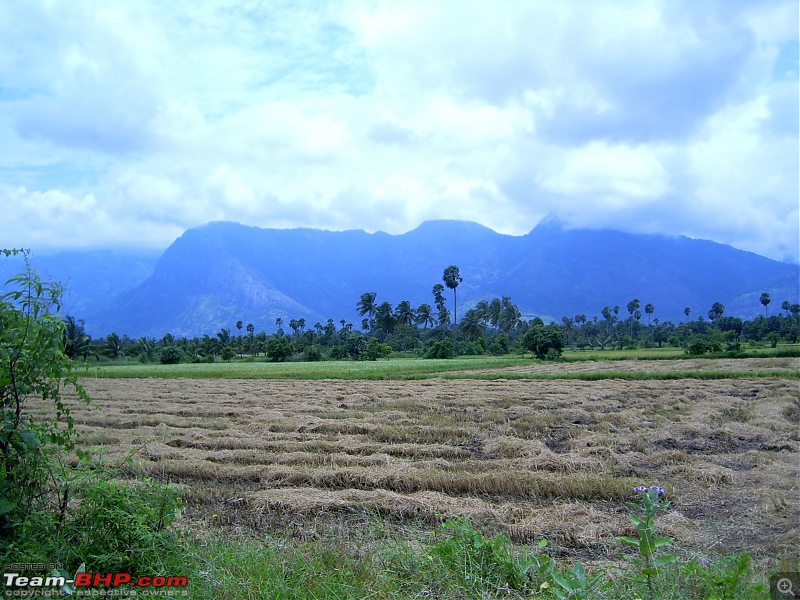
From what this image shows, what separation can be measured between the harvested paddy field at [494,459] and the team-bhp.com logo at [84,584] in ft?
3.99

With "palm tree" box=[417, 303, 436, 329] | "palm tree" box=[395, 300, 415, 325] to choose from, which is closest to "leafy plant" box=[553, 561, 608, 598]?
→ "palm tree" box=[395, 300, 415, 325]

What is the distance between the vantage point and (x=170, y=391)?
22.2 m

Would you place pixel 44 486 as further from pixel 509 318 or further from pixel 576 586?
pixel 509 318

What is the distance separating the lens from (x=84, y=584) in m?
3.22

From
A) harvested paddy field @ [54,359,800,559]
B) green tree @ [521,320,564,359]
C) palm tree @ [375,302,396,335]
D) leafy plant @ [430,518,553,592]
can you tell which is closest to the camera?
leafy plant @ [430,518,553,592]

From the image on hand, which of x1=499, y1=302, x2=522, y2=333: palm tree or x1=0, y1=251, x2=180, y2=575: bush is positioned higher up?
x1=499, y1=302, x2=522, y2=333: palm tree

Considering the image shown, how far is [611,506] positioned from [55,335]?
6385 millimetres

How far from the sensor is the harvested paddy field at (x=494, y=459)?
5984mm

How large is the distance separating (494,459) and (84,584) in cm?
712

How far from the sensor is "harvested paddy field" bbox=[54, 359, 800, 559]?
5.98 meters

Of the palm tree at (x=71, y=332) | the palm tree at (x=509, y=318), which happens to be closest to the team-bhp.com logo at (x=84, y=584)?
the palm tree at (x=71, y=332)

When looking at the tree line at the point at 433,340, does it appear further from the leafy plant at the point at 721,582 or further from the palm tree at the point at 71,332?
the leafy plant at the point at 721,582

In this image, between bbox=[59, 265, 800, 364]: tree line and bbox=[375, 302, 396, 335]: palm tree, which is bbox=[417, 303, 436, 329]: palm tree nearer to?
bbox=[59, 265, 800, 364]: tree line

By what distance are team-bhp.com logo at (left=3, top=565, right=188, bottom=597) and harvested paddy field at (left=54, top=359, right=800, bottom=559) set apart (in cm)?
122
